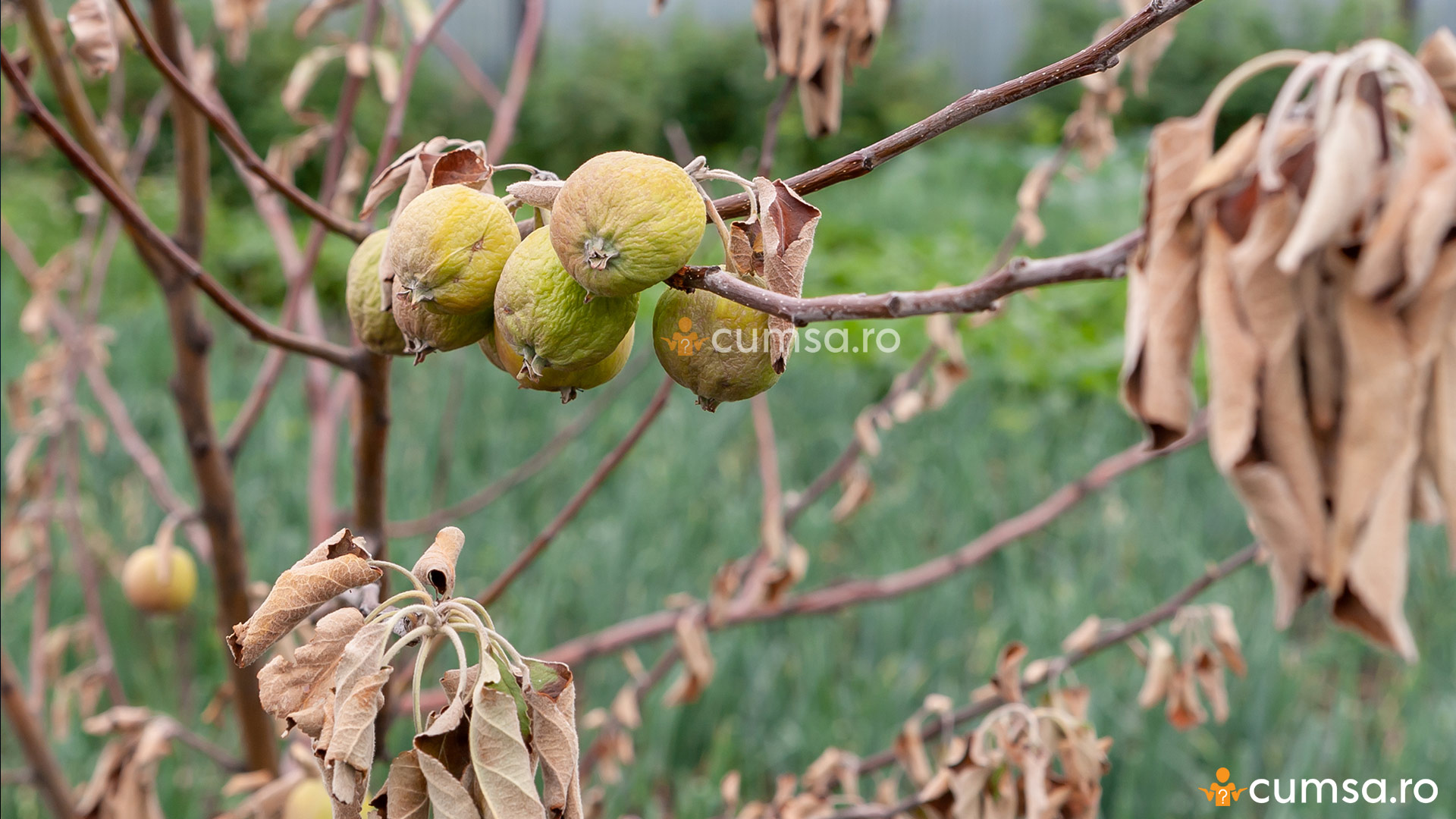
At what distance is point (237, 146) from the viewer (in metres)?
0.78

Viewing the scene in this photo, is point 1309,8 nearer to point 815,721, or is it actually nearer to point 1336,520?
point 815,721

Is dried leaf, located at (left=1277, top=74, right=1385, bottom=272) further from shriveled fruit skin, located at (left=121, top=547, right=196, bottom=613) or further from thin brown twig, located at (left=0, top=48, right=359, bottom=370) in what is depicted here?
shriveled fruit skin, located at (left=121, top=547, right=196, bottom=613)

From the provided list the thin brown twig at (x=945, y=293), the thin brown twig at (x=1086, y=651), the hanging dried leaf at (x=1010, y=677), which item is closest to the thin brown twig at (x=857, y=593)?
the thin brown twig at (x=1086, y=651)

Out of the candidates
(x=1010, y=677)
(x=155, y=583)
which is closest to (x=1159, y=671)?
(x=1010, y=677)

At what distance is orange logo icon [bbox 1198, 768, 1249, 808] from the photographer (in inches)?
62.9

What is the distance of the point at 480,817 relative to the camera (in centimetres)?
43

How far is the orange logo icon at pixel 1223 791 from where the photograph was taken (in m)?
1.60

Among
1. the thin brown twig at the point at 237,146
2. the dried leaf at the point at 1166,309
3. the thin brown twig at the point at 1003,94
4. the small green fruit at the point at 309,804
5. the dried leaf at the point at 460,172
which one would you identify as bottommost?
the small green fruit at the point at 309,804

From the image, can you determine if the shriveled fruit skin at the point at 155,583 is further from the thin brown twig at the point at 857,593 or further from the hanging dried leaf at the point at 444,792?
the hanging dried leaf at the point at 444,792

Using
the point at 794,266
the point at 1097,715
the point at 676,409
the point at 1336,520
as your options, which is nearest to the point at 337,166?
the point at 794,266

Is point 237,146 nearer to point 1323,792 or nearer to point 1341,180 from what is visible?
point 1341,180

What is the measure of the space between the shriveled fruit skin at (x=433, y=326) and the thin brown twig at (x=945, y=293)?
115mm

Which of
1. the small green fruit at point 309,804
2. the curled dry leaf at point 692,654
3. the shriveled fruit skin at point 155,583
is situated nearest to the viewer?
the small green fruit at point 309,804

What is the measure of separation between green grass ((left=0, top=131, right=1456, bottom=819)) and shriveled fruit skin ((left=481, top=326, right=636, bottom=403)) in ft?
3.91
